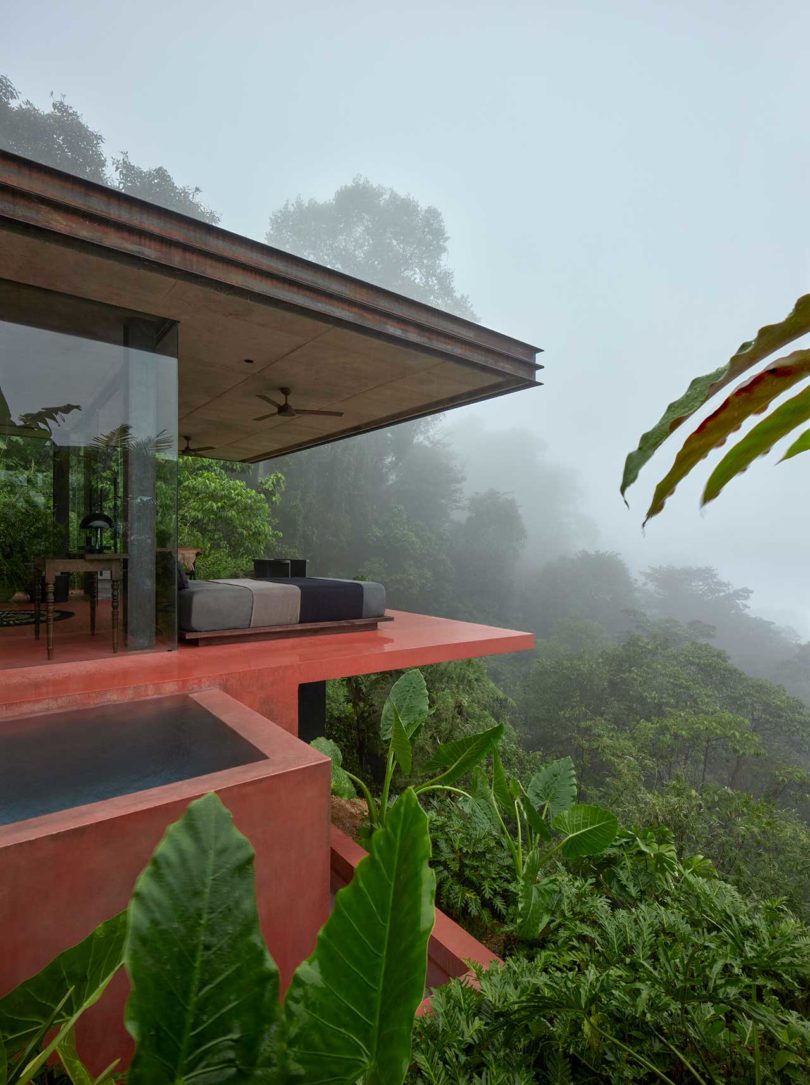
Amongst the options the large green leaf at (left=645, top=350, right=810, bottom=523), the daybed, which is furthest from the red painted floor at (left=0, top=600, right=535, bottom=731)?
the large green leaf at (left=645, top=350, right=810, bottom=523)

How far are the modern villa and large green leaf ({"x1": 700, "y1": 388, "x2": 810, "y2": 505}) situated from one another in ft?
4.94

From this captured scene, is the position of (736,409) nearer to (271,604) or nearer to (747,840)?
(271,604)

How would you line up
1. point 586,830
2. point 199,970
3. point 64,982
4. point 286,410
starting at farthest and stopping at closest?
point 286,410, point 586,830, point 64,982, point 199,970

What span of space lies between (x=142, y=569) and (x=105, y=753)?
1.70 meters

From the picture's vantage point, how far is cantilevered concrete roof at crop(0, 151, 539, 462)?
2721 millimetres

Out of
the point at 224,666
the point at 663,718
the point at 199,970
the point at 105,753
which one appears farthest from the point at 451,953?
the point at 663,718

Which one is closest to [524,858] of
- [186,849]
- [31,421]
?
[186,849]

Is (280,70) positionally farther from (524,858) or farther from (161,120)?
(524,858)

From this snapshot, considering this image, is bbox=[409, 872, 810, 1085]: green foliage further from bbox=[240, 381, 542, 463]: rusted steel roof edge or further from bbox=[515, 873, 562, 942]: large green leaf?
bbox=[240, 381, 542, 463]: rusted steel roof edge

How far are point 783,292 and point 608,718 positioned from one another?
2046 inches

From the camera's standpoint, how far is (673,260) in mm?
53375

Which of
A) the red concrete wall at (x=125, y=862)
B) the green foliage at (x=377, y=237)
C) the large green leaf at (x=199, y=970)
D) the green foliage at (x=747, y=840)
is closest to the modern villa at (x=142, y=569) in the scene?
the red concrete wall at (x=125, y=862)

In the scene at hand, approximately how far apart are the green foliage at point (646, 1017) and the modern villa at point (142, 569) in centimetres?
73

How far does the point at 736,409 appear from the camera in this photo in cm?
63
